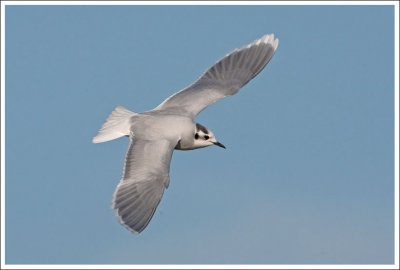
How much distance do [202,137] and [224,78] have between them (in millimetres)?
1698

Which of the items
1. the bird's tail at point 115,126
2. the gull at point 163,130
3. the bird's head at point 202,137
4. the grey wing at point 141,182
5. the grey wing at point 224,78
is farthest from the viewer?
the grey wing at point 224,78

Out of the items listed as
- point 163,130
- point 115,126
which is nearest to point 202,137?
point 163,130

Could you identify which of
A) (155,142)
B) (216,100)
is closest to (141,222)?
(155,142)

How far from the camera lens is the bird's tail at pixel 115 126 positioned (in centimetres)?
1137

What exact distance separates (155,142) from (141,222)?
1371mm

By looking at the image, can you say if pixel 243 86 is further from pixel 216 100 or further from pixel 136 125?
pixel 136 125

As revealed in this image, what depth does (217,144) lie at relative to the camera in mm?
12078

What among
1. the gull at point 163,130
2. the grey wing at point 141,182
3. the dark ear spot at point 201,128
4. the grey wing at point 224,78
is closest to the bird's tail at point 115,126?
the gull at point 163,130

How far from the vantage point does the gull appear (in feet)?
33.9

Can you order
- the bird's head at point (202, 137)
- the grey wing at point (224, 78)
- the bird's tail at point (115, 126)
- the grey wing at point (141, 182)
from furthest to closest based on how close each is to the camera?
1. the grey wing at point (224, 78)
2. the bird's head at point (202, 137)
3. the bird's tail at point (115, 126)
4. the grey wing at point (141, 182)

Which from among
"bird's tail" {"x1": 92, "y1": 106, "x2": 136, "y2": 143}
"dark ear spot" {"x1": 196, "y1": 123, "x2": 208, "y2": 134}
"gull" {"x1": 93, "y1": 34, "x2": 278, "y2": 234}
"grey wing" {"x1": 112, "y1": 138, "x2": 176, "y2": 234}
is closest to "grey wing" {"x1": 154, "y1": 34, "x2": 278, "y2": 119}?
"gull" {"x1": 93, "y1": 34, "x2": 278, "y2": 234}

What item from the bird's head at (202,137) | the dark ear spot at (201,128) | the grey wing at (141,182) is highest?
the dark ear spot at (201,128)

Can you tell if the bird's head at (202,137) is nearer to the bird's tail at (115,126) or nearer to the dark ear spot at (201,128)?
the dark ear spot at (201,128)

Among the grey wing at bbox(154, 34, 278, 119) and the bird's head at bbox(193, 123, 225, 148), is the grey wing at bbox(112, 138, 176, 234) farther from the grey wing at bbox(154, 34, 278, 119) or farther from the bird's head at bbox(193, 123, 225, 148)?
the grey wing at bbox(154, 34, 278, 119)
